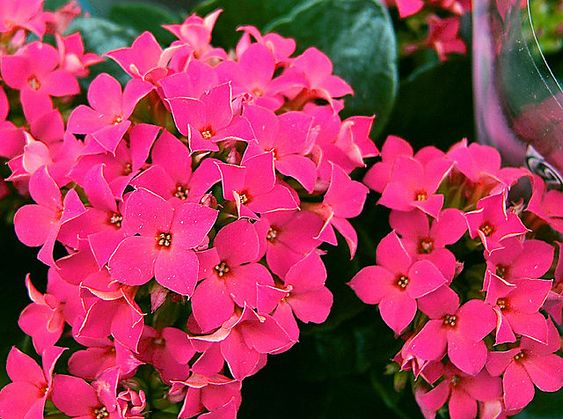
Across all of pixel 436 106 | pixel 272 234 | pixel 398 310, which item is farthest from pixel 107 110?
pixel 436 106

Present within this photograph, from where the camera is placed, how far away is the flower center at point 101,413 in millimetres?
485

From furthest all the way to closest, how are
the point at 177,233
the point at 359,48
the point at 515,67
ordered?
the point at 359,48
the point at 515,67
the point at 177,233

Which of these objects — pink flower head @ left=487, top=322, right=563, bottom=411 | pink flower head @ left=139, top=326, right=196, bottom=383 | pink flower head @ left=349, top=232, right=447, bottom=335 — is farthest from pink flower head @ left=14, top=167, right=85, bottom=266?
pink flower head @ left=487, top=322, right=563, bottom=411

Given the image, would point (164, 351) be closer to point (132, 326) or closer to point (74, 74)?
point (132, 326)

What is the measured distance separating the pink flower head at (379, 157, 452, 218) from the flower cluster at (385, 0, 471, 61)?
232 mm

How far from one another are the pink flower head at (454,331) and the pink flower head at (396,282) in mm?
11

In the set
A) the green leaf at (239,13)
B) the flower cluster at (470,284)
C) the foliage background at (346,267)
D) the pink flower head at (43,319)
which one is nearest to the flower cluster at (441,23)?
the foliage background at (346,267)

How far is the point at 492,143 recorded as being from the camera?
64cm

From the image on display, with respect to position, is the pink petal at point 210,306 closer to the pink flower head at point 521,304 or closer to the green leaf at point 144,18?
the pink flower head at point 521,304

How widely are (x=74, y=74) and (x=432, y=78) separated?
0.37 m

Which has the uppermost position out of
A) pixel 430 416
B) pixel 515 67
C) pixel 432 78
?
pixel 515 67

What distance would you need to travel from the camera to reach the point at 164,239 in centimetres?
45

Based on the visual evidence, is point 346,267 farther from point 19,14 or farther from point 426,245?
point 19,14

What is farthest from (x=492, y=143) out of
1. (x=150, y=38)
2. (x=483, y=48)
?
(x=150, y=38)
